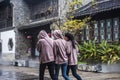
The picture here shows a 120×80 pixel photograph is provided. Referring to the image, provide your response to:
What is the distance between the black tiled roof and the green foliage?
1.99 m

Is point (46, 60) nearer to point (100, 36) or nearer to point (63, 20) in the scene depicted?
point (100, 36)

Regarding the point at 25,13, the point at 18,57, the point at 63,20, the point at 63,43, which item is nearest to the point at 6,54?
the point at 18,57

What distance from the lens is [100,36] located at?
2005cm

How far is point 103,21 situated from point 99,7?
93 cm

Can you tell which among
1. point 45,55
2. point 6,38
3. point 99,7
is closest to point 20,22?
point 6,38

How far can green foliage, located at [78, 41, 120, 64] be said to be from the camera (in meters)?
16.9

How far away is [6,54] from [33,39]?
3568 mm

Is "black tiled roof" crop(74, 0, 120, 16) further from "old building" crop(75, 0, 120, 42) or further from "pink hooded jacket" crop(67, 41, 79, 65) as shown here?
"pink hooded jacket" crop(67, 41, 79, 65)

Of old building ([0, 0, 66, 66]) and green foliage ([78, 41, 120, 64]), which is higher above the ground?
old building ([0, 0, 66, 66])

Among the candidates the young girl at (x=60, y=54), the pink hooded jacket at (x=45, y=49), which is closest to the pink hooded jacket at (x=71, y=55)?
the young girl at (x=60, y=54)

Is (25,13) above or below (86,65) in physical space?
above

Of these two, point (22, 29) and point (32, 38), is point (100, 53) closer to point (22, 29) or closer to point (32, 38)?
point (22, 29)

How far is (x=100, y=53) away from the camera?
690 inches

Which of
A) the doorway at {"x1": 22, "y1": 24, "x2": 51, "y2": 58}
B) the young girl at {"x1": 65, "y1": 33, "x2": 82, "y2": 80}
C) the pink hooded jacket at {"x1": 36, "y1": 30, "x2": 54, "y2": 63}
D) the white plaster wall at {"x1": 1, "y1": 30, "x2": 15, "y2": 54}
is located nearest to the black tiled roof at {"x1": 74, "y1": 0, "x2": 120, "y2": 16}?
the young girl at {"x1": 65, "y1": 33, "x2": 82, "y2": 80}
